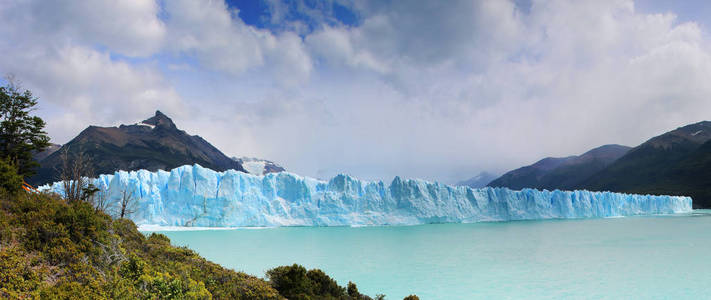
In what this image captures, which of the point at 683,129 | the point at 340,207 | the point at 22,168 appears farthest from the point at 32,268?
the point at 683,129

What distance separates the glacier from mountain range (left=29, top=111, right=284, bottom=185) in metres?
26.2

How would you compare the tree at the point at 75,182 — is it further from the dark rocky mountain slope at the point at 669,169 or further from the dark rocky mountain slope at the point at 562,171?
the dark rocky mountain slope at the point at 562,171

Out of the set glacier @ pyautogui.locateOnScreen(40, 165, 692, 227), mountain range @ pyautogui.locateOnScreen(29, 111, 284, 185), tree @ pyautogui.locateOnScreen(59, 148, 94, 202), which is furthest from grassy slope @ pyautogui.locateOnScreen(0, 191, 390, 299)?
mountain range @ pyautogui.locateOnScreen(29, 111, 284, 185)

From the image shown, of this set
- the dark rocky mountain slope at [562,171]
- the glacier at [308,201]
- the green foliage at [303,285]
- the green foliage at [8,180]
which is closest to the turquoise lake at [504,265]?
the green foliage at [303,285]

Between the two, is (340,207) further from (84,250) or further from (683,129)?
(683,129)

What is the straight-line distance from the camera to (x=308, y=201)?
3553cm

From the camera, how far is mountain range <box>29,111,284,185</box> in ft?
199

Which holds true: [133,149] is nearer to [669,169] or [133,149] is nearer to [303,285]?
[303,285]

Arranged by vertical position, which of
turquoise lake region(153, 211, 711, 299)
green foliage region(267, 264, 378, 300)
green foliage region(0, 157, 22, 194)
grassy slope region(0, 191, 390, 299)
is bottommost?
turquoise lake region(153, 211, 711, 299)

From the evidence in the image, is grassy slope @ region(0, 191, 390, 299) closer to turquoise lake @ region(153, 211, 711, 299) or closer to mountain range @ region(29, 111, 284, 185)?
turquoise lake @ region(153, 211, 711, 299)

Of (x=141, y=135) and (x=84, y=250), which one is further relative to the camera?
(x=141, y=135)

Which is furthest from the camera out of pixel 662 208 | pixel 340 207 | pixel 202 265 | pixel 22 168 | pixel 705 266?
pixel 662 208

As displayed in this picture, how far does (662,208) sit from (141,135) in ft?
319

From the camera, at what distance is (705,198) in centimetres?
6531
